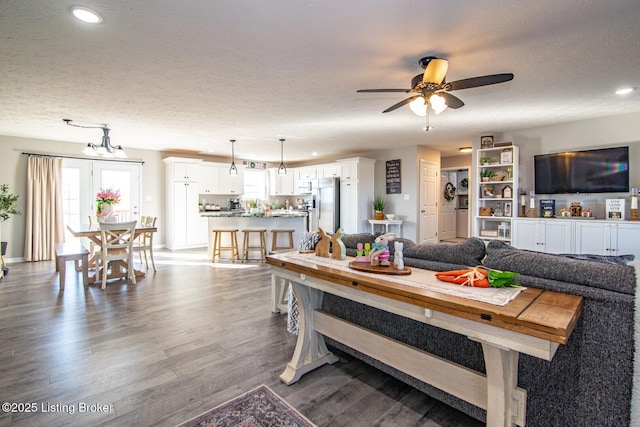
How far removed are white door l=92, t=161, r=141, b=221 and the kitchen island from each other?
88.2 inches

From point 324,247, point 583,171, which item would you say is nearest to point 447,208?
point 583,171

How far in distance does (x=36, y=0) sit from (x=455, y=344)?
305 centimetres

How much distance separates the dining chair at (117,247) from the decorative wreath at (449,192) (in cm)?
781

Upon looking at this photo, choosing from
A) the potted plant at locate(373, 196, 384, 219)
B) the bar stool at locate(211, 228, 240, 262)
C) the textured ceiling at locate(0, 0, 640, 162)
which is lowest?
the bar stool at locate(211, 228, 240, 262)

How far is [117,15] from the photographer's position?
6.31 feet

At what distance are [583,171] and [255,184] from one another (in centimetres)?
738

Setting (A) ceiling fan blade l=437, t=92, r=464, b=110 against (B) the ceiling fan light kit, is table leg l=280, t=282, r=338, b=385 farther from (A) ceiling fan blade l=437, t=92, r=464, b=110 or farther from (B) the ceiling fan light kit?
(A) ceiling fan blade l=437, t=92, r=464, b=110

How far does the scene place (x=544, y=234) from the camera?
463 centimetres

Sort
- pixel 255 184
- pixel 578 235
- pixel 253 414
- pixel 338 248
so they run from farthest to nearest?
pixel 255 184 < pixel 578 235 < pixel 338 248 < pixel 253 414

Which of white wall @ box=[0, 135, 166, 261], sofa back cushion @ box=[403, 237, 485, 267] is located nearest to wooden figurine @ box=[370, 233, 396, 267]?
sofa back cushion @ box=[403, 237, 485, 267]

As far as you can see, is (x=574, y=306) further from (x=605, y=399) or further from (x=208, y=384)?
(x=208, y=384)

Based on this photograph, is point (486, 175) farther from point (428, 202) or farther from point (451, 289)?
point (451, 289)

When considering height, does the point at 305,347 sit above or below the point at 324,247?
below

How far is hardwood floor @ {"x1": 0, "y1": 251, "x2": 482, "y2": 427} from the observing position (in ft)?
5.82
